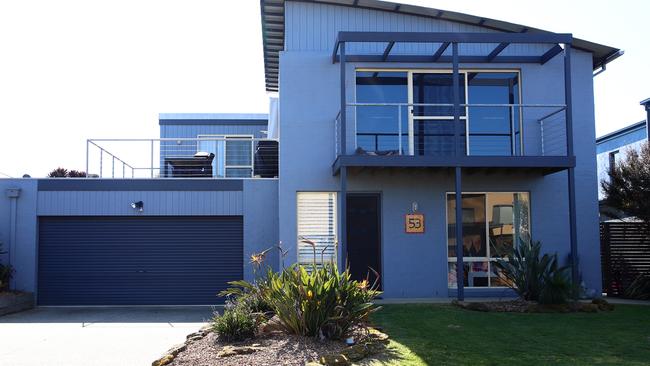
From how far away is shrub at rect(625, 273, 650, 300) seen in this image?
14513 millimetres

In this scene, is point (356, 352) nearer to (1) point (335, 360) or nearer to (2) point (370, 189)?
(1) point (335, 360)

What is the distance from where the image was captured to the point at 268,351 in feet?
24.7

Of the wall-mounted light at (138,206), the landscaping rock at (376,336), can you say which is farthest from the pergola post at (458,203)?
the wall-mounted light at (138,206)

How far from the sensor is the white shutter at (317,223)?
14203mm

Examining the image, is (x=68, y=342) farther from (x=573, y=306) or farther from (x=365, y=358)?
(x=573, y=306)

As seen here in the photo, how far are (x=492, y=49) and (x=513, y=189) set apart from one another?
3.33 m

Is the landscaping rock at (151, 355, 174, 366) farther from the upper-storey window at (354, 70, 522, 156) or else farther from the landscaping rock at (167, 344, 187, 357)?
the upper-storey window at (354, 70, 522, 156)

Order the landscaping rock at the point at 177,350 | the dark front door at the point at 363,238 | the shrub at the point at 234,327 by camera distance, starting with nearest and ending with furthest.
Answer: the landscaping rock at the point at 177,350, the shrub at the point at 234,327, the dark front door at the point at 363,238

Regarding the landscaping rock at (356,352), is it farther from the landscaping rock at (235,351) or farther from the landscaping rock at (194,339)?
the landscaping rock at (194,339)

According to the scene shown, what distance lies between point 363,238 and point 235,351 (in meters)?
7.09

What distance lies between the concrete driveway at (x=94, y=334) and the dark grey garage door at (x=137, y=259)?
493 mm

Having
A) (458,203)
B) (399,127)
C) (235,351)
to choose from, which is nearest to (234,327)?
(235,351)

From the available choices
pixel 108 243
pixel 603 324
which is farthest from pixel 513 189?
pixel 108 243

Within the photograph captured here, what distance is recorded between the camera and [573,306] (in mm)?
11719
